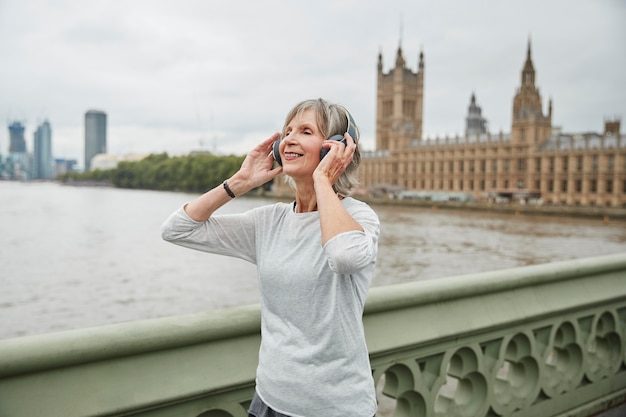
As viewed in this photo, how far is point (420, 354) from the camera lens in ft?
6.35

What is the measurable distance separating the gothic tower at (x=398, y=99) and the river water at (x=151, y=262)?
5522 cm

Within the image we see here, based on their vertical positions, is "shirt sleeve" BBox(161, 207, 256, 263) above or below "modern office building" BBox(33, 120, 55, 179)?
below

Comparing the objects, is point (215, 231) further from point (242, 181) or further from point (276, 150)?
point (276, 150)

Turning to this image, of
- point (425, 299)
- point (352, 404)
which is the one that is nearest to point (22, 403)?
point (352, 404)

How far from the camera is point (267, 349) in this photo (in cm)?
141

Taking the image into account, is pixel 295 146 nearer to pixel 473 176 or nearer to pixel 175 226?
pixel 175 226

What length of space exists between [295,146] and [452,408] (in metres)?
1.17

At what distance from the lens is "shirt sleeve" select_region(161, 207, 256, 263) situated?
1.55 metres

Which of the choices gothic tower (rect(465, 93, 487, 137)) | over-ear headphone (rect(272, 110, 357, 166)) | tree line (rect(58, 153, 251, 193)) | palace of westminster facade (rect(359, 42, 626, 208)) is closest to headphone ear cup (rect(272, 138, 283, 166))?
over-ear headphone (rect(272, 110, 357, 166))

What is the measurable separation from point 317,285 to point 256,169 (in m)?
0.42

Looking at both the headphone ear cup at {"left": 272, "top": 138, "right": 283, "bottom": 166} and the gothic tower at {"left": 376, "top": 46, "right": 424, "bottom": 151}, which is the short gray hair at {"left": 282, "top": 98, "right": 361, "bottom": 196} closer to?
the headphone ear cup at {"left": 272, "top": 138, "right": 283, "bottom": 166}

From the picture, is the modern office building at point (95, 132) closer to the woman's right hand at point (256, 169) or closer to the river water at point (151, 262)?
the river water at point (151, 262)

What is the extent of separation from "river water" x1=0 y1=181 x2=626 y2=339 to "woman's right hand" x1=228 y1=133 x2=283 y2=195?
6.07m

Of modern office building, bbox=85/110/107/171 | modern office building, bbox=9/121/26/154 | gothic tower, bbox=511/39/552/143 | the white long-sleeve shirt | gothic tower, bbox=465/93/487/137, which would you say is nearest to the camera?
the white long-sleeve shirt
